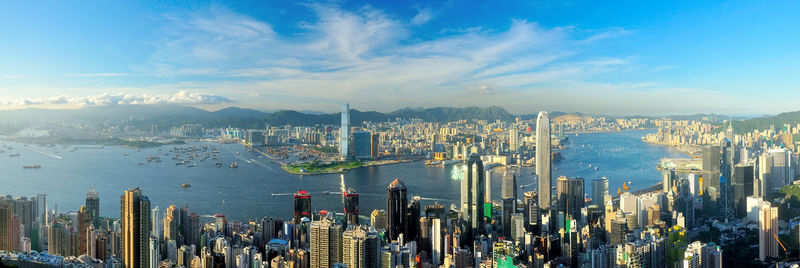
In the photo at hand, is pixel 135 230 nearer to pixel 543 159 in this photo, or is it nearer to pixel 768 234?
pixel 768 234

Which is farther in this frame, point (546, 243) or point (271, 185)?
point (271, 185)

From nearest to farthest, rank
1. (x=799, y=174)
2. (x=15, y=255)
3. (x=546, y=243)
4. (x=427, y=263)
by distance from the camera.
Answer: (x=15, y=255) → (x=427, y=263) → (x=546, y=243) → (x=799, y=174)

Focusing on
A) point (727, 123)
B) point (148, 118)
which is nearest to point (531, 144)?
point (727, 123)

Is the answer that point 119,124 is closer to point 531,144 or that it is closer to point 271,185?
point 271,185

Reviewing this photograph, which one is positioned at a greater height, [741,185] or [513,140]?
[513,140]

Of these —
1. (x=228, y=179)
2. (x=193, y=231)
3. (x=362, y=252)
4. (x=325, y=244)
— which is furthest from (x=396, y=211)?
(x=228, y=179)

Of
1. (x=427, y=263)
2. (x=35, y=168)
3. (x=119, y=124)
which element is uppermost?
(x=119, y=124)

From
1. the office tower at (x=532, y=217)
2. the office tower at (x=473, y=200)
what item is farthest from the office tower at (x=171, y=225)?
the office tower at (x=532, y=217)
